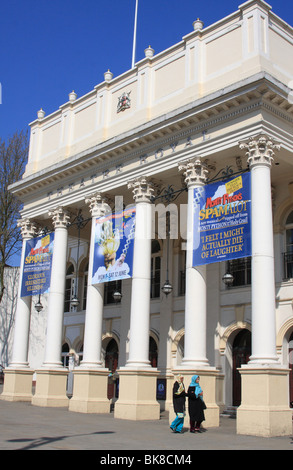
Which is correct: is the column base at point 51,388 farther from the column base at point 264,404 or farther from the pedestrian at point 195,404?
the column base at point 264,404

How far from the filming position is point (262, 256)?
569 inches

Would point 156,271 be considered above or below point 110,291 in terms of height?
above

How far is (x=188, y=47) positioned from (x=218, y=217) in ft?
21.7

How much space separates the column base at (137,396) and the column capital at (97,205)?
626cm

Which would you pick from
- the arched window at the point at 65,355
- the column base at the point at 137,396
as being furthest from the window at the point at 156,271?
the column base at the point at 137,396

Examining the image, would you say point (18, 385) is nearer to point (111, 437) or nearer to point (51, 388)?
point (51, 388)

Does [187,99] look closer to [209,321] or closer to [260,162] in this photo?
[260,162]

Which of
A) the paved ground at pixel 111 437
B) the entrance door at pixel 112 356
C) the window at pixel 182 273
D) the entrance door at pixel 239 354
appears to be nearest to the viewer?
the paved ground at pixel 111 437

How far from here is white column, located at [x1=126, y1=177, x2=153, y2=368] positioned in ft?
58.0

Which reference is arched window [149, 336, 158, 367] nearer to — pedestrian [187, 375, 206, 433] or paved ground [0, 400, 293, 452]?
paved ground [0, 400, 293, 452]

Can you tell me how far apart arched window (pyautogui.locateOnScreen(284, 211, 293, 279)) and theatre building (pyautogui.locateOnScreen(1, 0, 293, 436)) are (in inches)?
2.0

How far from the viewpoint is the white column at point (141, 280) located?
17.7 m

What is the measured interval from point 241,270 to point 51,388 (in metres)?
8.73

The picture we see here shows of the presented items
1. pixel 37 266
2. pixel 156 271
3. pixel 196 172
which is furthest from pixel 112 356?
pixel 196 172
